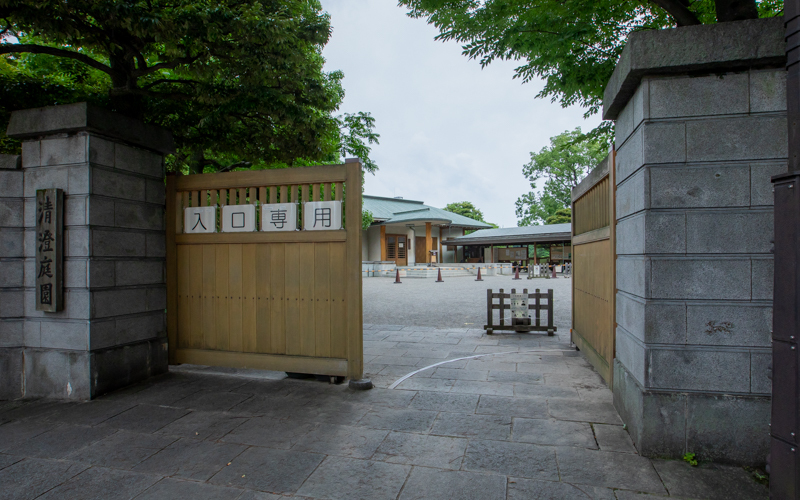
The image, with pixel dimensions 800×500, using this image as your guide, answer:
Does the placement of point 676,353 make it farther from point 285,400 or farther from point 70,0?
point 70,0

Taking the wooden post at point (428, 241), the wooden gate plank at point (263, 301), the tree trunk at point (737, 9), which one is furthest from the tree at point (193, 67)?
the wooden post at point (428, 241)

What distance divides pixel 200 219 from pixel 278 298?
4.54 ft

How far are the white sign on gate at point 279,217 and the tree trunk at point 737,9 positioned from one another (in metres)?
4.42

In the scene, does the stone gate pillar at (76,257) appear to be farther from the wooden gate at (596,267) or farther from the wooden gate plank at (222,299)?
the wooden gate at (596,267)

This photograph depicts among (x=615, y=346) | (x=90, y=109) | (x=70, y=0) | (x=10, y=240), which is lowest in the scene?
(x=615, y=346)

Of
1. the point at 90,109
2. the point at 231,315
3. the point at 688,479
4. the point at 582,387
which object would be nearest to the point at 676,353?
the point at 688,479

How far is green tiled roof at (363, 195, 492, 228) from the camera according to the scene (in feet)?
106

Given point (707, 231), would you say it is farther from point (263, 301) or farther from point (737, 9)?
point (263, 301)

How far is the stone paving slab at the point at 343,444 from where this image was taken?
248 centimetres

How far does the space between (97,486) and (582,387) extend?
13.7 feet

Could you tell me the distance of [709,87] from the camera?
2775 mm

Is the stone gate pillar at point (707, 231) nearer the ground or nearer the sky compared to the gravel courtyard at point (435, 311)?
nearer the sky

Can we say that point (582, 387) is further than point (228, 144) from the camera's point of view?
No

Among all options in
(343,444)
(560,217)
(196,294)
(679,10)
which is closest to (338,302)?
(343,444)
